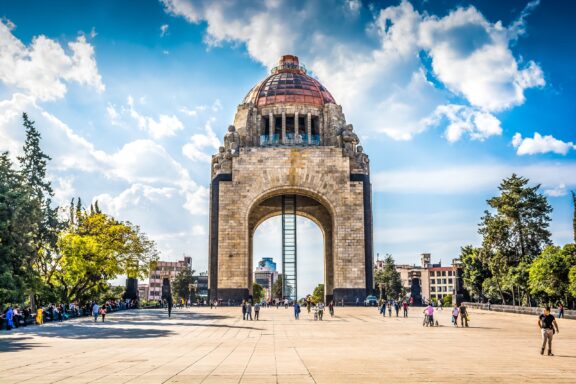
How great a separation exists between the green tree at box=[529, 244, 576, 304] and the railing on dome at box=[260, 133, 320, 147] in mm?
19830

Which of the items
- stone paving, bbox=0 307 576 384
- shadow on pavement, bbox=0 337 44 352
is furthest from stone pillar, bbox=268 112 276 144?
shadow on pavement, bbox=0 337 44 352

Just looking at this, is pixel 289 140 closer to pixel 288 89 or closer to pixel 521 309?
pixel 288 89

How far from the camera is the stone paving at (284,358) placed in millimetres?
8930

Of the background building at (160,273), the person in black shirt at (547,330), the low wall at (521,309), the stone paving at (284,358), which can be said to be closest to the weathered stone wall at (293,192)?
the low wall at (521,309)

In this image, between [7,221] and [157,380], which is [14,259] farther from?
[157,380]

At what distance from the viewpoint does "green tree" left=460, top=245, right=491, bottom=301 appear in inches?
1943

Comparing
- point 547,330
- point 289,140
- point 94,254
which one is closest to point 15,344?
point 547,330

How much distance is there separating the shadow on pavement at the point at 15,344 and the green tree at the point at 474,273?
3943cm

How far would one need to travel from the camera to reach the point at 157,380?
8.52 m

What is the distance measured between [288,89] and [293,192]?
10.2 m

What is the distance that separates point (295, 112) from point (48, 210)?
2242cm

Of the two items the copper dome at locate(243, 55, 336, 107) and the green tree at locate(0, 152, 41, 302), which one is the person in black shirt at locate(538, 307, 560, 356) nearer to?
the green tree at locate(0, 152, 41, 302)

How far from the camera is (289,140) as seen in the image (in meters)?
45.7

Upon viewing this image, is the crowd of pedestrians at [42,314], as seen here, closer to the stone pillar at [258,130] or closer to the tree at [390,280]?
the stone pillar at [258,130]
